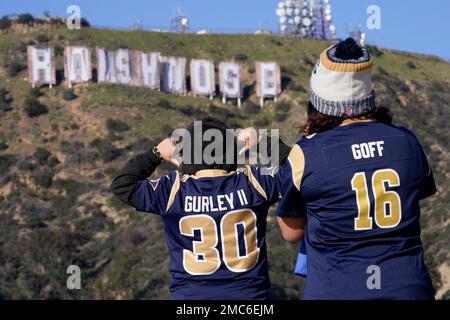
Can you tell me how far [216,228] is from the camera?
15.6 feet

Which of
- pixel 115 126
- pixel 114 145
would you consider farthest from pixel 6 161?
pixel 115 126

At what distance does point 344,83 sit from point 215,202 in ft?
3.61

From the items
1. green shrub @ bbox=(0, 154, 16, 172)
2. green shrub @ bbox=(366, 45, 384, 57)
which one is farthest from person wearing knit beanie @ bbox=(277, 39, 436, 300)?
green shrub @ bbox=(366, 45, 384, 57)

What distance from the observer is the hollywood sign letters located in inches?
2290

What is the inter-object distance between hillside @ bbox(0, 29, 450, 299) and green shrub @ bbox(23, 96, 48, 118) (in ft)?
0.89

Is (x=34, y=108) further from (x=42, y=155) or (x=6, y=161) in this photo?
(x=6, y=161)

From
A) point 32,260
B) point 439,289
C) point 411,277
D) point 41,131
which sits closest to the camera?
point 411,277

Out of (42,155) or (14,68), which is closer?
(42,155)

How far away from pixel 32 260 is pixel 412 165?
32350 mm

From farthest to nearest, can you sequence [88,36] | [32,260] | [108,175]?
[88,36] → [108,175] → [32,260]

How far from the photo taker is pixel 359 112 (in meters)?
4.04
